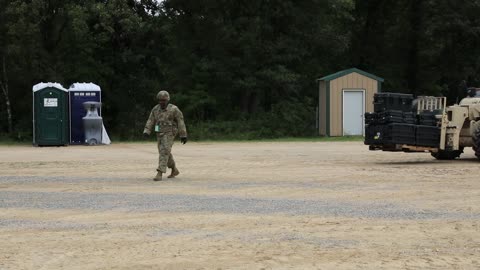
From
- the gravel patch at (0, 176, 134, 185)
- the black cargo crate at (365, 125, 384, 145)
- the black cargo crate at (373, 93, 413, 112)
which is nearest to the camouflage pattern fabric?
the gravel patch at (0, 176, 134, 185)

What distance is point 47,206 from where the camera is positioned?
11719 millimetres

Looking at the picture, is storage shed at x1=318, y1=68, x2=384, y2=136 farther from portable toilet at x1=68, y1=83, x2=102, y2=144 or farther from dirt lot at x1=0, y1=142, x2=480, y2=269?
dirt lot at x1=0, y1=142, x2=480, y2=269

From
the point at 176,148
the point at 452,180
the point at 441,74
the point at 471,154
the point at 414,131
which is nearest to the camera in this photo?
the point at 452,180

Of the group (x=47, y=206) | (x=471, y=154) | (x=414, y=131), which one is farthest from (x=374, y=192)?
(x=471, y=154)

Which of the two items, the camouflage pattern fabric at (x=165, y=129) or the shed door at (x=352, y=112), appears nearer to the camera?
the camouflage pattern fabric at (x=165, y=129)

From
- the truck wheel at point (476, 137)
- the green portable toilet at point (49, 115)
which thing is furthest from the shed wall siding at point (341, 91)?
the truck wheel at point (476, 137)

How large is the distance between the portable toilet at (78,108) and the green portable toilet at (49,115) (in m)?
0.68

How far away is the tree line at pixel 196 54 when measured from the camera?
114 feet

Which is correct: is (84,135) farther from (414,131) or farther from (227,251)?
(227,251)

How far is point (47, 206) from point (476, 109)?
42.0 feet

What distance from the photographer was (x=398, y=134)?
1984 cm

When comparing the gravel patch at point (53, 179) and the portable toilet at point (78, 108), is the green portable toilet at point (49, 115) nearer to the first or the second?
the portable toilet at point (78, 108)

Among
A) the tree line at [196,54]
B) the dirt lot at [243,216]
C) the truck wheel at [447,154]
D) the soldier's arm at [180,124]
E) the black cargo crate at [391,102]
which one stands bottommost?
the dirt lot at [243,216]

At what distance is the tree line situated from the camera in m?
34.8
